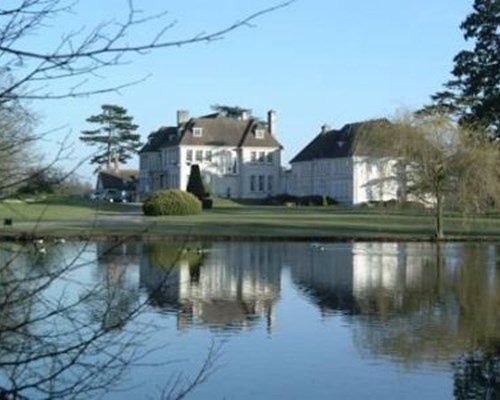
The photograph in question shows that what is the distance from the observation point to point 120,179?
374 ft

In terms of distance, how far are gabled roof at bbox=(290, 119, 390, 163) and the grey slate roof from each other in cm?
319

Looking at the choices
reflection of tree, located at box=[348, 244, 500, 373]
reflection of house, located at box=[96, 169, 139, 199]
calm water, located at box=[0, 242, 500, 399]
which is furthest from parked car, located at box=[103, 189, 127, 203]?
reflection of tree, located at box=[348, 244, 500, 373]

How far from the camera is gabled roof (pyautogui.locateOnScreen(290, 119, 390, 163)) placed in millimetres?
89325

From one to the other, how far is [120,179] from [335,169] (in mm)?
Result: 31875

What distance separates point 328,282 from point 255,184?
7190 centimetres

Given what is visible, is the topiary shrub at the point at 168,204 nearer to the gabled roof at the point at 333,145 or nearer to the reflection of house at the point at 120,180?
the gabled roof at the point at 333,145

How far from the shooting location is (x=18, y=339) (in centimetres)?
420

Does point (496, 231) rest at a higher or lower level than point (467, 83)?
lower

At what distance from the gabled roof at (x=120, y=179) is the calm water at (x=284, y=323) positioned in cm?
7764

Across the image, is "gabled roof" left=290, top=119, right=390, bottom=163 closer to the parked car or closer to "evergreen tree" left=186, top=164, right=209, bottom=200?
"evergreen tree" left=186, top=164, right=209, bottom=200

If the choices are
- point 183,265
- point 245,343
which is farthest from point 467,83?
point 245,343

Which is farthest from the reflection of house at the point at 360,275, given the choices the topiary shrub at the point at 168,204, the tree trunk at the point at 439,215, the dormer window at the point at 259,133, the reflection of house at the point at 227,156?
the dormer window at the point at 259,133

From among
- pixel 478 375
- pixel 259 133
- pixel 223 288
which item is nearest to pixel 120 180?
pixel 259 133

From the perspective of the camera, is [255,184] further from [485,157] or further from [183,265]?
[183,265]
